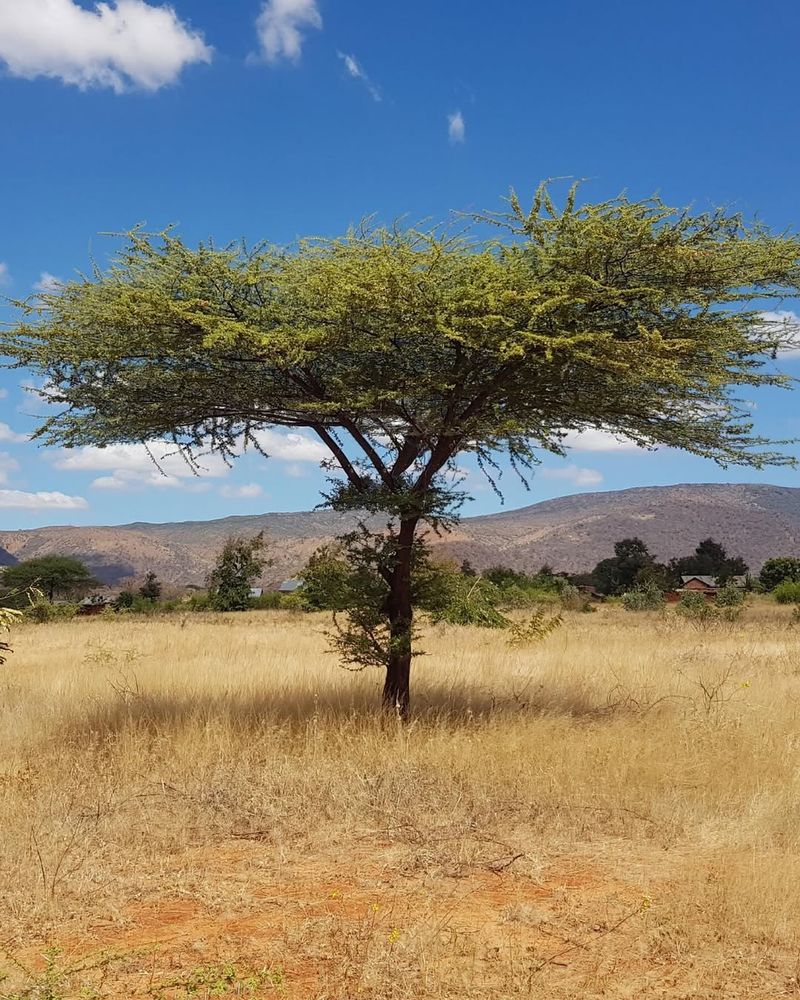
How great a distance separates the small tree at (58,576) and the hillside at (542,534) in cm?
4008

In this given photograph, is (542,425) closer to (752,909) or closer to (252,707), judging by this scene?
(252,707)

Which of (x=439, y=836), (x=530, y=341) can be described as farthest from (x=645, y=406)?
(x=439, y=836)

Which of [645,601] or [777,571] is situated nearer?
[645,601]

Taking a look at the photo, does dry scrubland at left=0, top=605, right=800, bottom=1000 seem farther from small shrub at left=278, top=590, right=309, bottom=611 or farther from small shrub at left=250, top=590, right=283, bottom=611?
small shrub at left=250, top=590, right=283, bottom=611

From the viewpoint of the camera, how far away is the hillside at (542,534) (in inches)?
5423

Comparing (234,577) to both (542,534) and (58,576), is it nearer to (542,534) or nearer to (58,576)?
(58,576)

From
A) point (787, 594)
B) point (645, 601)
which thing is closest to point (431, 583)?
point (645, 601)

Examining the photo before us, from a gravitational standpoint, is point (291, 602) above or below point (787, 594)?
below

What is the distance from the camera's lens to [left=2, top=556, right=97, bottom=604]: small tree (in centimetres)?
7194

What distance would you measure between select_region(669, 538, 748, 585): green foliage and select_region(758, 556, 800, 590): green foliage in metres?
7.20

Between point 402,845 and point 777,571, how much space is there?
6338cm

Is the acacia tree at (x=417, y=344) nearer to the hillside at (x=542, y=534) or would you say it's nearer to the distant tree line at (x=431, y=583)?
the distant tree line at (x=431, y=583)

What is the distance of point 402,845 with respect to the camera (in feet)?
23.7

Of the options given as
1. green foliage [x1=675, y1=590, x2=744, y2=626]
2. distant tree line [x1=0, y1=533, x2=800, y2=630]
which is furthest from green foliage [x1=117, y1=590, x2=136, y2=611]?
green foliage [x1=675, y1=590, x2=744, y2=626]
